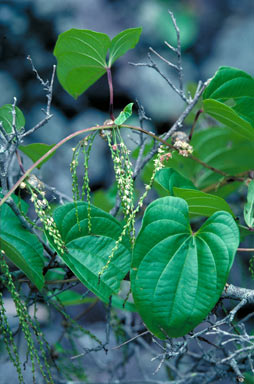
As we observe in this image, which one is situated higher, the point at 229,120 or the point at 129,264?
the point at 229,120

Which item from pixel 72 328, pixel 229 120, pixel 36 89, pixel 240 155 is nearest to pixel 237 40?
pixel 36 89

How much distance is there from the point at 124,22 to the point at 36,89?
69cm

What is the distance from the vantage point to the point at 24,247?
0.84 meters

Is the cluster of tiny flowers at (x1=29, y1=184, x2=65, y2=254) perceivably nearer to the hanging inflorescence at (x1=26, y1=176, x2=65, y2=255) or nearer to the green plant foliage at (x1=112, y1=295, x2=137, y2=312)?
the hanging inflorescence at (x1=26, y1=176, x2=65, y2=255)

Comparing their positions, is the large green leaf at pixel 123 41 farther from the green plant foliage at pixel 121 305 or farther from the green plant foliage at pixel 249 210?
the green plant foliage at pixel 121 305

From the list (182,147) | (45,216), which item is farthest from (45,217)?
(182,147)

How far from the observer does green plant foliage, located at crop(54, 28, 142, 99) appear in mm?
932

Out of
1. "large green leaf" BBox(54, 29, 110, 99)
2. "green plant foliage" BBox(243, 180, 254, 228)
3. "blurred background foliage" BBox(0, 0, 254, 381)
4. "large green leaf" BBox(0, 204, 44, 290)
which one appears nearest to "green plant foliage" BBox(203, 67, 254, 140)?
"green plant foliage" BBox(243, 180, 254, 228)

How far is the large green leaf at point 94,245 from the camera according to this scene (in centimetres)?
81

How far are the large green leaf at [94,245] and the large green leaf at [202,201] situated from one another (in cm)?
15

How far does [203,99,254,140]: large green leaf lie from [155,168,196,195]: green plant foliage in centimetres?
17

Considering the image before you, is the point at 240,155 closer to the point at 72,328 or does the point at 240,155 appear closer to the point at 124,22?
the point at 72,328

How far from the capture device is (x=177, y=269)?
737 millimetres

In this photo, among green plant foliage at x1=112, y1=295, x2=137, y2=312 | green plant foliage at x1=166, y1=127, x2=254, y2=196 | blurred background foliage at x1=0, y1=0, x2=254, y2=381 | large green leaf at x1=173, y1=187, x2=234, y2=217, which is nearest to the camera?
large green leaf at x1=173, y1=187, x2=234, y2=217
